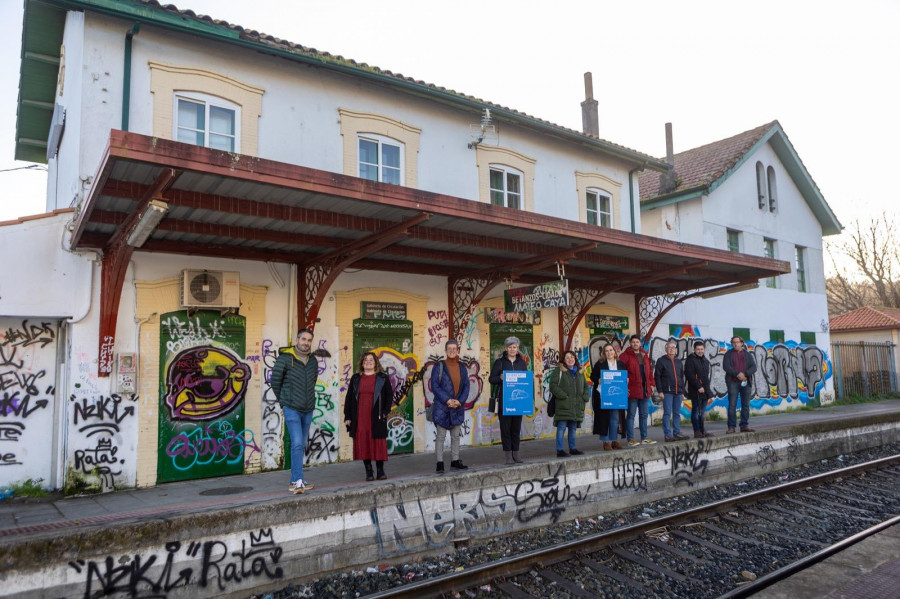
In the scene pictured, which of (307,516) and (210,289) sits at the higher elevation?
(210,289)

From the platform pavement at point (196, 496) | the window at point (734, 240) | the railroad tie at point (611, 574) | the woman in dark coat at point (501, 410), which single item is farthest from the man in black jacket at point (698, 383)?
the window at point (734, 240)

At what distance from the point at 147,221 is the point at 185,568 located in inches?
142

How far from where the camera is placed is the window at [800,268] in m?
21.6

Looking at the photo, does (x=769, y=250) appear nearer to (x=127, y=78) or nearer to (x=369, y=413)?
(x=369, y=413)

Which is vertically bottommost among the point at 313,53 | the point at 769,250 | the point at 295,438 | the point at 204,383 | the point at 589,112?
the point at 295,438

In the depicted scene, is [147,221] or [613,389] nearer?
[147,221]

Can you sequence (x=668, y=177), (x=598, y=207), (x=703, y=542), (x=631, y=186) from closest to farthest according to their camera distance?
(x=703, y=542), (x=598, y=207), (x=631, y=186), (x=668, y=177)

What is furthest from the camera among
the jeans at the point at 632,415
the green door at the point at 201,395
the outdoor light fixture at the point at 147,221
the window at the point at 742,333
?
the window at the point at 742,333

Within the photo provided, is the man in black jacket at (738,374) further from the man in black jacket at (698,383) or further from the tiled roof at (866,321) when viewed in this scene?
the tiled roof at (866,321)

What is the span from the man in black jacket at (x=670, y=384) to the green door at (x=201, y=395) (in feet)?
22.5

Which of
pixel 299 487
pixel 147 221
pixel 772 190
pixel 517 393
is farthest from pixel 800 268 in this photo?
pixel 147 221

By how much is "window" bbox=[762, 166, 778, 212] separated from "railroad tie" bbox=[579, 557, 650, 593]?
1787 cm

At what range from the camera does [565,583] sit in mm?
6152

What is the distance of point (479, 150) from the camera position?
43.2 ft
